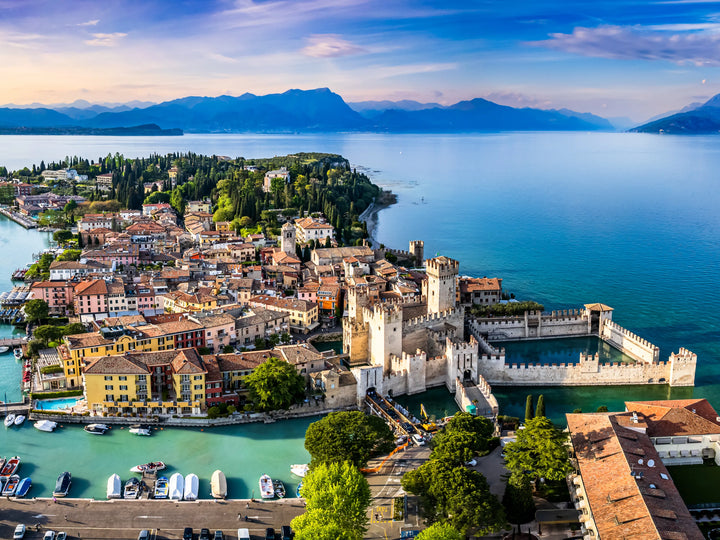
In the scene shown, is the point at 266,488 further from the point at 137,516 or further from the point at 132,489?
the point at 132,489

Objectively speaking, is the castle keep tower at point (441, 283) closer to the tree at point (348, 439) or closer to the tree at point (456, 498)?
the tree at point (348, 439)

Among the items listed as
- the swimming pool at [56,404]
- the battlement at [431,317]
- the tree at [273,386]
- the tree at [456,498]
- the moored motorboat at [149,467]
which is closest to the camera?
the tree at [456,498]

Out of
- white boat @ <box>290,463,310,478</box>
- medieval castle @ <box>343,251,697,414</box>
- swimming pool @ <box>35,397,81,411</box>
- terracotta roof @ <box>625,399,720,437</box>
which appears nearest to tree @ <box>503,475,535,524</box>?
terracotta roof @ <box>625,399,720,437</box>

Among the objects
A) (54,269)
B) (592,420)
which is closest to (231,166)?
(54,269)

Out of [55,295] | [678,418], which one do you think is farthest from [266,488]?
[55,295]

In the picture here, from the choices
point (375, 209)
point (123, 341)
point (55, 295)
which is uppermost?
point (375, 209)

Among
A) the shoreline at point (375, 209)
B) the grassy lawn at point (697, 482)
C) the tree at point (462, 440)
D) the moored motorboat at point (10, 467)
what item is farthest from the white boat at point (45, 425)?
the shoreline at point (375, 209)
